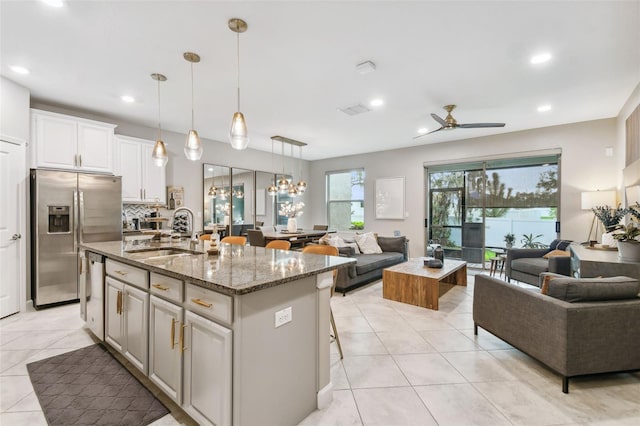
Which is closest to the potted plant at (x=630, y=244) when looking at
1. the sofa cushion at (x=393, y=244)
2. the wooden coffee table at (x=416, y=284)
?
the wooden coffee table at (x=416, y=284)

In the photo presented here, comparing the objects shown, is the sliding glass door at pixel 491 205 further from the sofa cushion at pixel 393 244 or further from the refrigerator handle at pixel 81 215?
the refrigerator handle at pixel 81 215

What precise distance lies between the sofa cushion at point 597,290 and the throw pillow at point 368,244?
3629 millimetres

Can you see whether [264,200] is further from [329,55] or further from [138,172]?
[329,55]

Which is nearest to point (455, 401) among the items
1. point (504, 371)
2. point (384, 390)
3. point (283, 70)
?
point (384, 390)

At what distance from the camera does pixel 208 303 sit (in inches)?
60.5

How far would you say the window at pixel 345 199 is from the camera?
796 centimetres

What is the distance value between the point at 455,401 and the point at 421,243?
5.10 m

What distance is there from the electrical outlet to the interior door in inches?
158

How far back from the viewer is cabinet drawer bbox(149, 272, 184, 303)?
1727 mm

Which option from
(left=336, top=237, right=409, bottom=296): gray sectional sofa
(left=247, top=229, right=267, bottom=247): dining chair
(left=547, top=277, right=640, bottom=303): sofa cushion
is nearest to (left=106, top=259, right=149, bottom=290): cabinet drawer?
(left=336, top=237, right=409, bottom=296): gray sectional sofa

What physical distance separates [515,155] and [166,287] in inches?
250

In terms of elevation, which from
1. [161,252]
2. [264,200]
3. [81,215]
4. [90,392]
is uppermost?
[264,200]

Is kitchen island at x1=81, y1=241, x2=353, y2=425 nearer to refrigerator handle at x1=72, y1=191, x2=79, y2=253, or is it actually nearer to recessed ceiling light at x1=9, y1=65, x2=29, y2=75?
refrigerator handle at x1=72, y1=191, x2=79, y2=253

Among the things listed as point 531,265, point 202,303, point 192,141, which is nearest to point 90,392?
point 202,303
